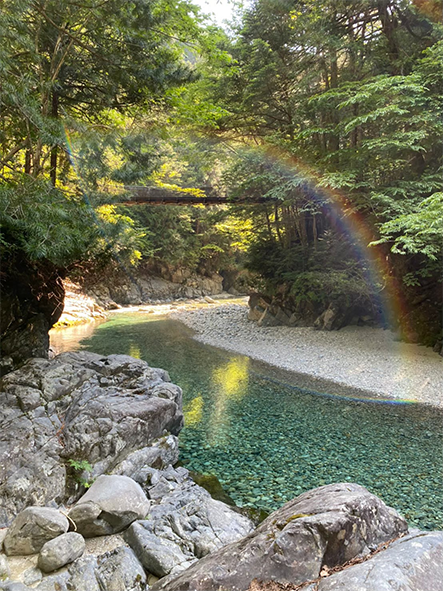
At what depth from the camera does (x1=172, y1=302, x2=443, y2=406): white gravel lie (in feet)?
23.5

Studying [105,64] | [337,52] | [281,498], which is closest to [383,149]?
[337,52]

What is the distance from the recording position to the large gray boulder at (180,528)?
2.63 m

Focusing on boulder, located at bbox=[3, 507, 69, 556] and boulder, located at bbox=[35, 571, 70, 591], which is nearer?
boulder, located at bbox=[35, 571, 70, 591]

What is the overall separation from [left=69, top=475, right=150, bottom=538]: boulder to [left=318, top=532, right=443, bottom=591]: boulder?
2051 mm

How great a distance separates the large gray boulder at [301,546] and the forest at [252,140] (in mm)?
2980

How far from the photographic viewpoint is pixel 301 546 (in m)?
1.59

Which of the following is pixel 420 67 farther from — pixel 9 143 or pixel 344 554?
pixel 344 554

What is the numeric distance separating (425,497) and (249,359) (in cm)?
642

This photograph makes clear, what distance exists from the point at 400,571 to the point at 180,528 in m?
2.13

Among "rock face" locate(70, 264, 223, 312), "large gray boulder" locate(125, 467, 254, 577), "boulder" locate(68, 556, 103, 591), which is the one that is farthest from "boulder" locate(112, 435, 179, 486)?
"rock face" locate(70, 264, 223, 312)

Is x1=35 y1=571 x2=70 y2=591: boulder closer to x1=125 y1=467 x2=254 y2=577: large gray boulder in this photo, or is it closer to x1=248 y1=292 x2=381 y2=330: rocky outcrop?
x1=125 y1=467 x2=254 y2=577: large gray boulder

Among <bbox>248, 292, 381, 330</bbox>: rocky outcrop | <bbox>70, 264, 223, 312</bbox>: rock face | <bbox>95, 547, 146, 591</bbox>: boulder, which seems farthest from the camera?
<bbox>70, 264, 223, 312</bbox>: rock face

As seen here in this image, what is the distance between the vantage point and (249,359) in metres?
9.97

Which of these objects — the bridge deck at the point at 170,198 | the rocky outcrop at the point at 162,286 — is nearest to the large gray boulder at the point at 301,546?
the bridge deck at the point at 170,198
